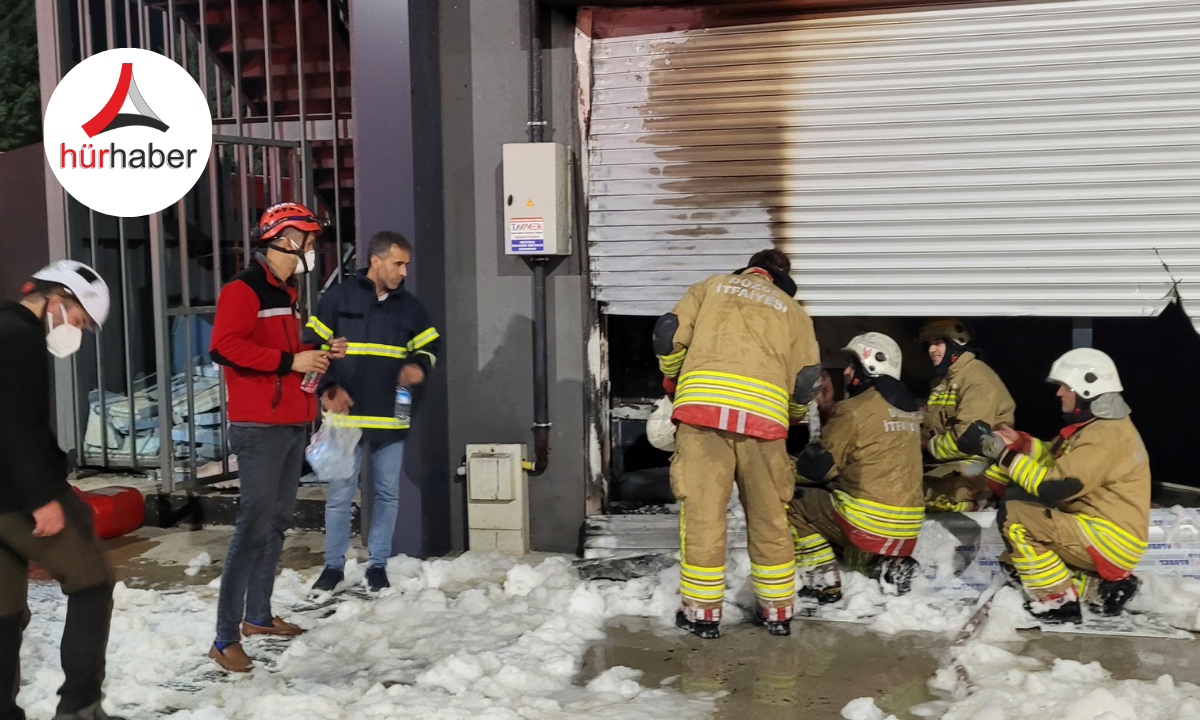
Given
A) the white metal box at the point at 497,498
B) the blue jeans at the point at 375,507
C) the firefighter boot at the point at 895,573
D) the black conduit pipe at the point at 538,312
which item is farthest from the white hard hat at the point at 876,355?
the blue jeans at the point at 375,507

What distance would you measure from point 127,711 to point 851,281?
174 inches

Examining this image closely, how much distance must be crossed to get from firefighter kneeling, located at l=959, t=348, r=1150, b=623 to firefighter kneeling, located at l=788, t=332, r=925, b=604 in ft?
1.48

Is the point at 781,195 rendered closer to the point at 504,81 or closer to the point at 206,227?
the point at 504,81

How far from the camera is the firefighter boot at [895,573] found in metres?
5.50

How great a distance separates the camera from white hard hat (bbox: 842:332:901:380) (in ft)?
17.9

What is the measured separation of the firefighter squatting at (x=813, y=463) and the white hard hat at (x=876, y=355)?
72 mm

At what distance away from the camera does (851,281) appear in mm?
6105

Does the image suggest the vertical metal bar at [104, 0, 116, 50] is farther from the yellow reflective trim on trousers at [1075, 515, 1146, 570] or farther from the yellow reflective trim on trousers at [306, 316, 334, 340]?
the yellow reflective trim on trousers at [1075, 515, 1146, 570]

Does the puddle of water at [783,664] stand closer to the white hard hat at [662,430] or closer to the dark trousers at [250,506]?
the white hard hat at [662,430]

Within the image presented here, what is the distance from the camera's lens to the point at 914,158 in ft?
19.7

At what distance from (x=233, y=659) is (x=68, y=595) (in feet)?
3.16

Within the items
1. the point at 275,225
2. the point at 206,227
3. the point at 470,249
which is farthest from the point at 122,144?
the point at 275,225

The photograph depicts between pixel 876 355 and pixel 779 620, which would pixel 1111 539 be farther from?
pixel 779 620

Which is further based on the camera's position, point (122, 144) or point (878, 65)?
point (122, 144)
